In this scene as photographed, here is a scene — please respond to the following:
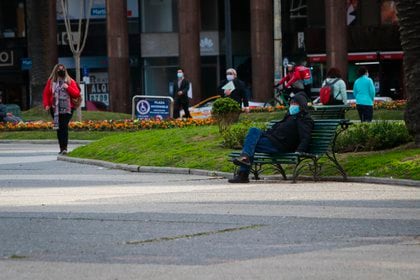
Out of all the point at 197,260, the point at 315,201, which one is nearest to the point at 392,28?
the point at 315,201

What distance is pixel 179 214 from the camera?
12.4m

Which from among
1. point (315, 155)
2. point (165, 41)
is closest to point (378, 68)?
point (165, 41)

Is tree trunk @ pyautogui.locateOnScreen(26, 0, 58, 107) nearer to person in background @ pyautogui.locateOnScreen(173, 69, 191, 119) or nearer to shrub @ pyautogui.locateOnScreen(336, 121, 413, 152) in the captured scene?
person in background @ pyautogui.locateOnScreen(173, 69, 191, 119)

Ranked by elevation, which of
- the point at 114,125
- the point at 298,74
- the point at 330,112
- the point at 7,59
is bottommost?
the point at 114,125

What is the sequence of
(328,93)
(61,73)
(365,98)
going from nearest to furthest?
(61,73) < (328,93) < (365,98)

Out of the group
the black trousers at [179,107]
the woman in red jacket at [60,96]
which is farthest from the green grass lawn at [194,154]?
the black trousers at [179,107]

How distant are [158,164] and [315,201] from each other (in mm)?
6834

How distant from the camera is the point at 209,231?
36.3ft

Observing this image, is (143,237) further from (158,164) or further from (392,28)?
(392,28)

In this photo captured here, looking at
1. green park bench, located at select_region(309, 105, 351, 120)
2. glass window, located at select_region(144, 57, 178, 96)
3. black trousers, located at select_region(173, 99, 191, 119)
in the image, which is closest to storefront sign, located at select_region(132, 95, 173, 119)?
black trousers, located at select_region(173, 99, 191, 119)

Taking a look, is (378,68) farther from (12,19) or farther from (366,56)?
(12,19)

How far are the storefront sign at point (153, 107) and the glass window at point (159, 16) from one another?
27384mm

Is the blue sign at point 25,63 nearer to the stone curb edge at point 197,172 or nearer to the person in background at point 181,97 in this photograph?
the person in background at point 181,97

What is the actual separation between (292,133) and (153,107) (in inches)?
716
